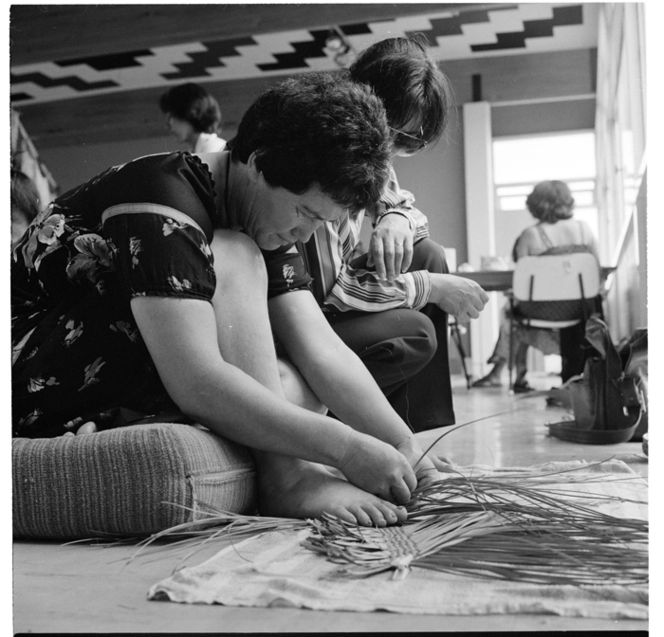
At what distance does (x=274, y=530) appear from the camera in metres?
0.90

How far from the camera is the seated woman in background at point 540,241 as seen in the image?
1.25 metres

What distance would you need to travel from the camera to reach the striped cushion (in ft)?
2.86

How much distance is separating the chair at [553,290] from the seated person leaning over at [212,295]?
1.78 feet

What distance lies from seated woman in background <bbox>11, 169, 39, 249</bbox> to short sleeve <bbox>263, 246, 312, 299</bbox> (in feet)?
1.07

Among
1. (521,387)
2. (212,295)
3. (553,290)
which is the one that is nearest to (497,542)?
(212,295)

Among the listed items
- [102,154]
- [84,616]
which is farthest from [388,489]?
[102,154]

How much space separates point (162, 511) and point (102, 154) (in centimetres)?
54

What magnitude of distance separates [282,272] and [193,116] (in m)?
0.29

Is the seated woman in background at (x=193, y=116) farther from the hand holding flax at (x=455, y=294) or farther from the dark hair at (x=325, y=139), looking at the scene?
the hand holding flax at (x=455, y=294)

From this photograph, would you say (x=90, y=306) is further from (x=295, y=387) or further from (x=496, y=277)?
(x=496, y=277)

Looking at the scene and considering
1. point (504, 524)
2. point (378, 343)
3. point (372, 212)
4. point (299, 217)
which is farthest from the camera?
point (378, 343)

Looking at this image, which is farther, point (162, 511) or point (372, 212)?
point (372, 212)

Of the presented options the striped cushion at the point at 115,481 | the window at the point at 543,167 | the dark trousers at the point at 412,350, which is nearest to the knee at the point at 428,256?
the dark trousers at the point at 412,350

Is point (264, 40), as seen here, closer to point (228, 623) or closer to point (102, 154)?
point (102, 154)
